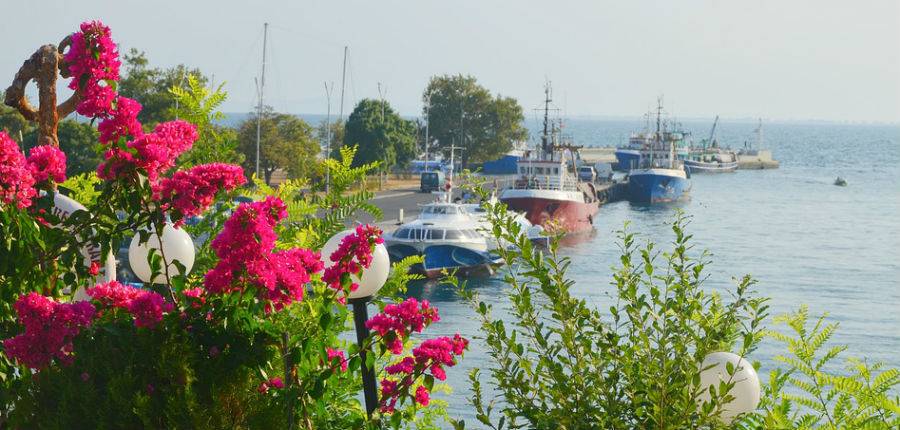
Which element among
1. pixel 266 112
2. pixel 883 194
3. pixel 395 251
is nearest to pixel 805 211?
pixel 883 194

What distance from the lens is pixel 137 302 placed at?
5.46 meters

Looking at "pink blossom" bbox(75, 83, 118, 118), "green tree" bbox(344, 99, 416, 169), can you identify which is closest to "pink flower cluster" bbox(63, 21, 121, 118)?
"pink blossom" bbox(75, 83, 118, 118)

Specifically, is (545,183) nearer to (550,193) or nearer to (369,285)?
(550,193)

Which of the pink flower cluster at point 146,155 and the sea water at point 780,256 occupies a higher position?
the pink flower cluster at point 146,155

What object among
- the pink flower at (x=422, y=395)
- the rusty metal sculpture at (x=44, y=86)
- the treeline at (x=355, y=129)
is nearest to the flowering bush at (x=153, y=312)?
the pink flower at (x=422, y=395)

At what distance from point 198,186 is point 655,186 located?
3514 inches

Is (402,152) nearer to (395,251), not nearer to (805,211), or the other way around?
(805,211)

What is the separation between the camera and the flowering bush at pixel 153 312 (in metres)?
5.34

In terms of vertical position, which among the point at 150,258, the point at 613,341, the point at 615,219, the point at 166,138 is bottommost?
the point at 615,219

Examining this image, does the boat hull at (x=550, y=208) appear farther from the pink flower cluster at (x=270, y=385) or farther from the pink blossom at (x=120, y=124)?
the pink blossom at (x=120, y=124)

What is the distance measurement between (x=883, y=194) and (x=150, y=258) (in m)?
111

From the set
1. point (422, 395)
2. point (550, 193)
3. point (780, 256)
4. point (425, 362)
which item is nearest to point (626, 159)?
point (550, 193)

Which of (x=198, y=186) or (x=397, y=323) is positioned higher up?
(x=198, y=186)

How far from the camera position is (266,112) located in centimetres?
7519
